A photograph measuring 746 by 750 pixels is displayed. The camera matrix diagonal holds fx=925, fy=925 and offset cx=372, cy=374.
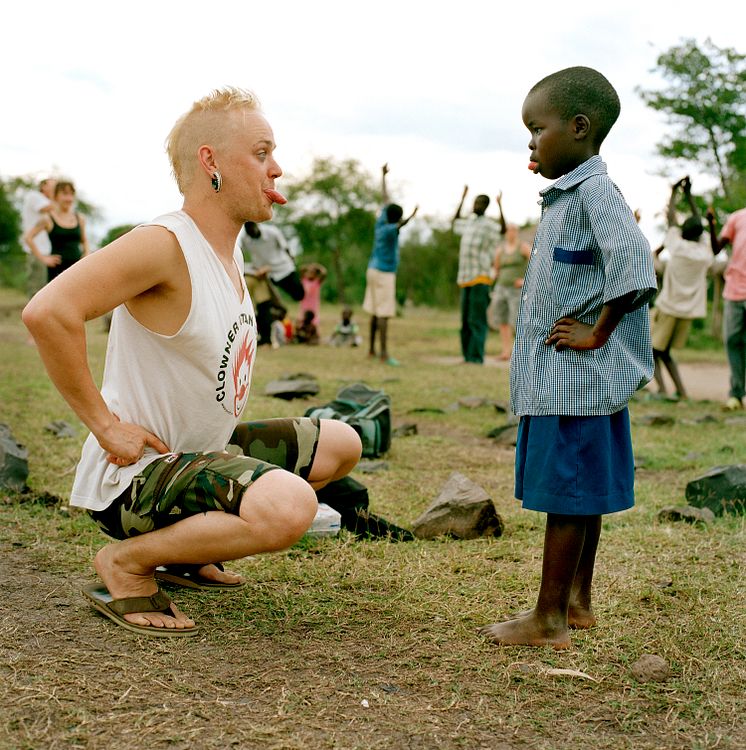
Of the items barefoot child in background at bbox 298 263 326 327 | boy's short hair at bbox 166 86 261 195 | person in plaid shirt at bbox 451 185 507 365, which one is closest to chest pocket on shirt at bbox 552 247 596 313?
boy's short hair at bbox 166 86 261 195

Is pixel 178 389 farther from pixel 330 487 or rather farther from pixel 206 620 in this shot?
pixel 330 487

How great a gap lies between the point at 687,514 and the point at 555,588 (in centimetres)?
174

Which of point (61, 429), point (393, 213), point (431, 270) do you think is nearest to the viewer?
point (61, 429)

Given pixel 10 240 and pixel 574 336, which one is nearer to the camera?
pixel 574 336

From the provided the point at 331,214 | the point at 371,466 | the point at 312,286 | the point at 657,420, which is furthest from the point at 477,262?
the point at 331,214

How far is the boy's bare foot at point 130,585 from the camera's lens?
9.21 feet

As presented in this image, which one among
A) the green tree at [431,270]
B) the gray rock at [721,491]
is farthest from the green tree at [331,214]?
the gray rock at [721,491]

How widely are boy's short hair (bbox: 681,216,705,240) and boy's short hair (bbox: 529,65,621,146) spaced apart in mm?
6637

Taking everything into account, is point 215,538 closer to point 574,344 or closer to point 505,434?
point 574,344

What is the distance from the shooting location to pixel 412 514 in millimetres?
4395

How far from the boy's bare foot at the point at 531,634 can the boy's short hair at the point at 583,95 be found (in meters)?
1.47

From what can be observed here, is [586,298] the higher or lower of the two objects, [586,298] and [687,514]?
the higher

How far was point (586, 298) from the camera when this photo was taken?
2.68 meters

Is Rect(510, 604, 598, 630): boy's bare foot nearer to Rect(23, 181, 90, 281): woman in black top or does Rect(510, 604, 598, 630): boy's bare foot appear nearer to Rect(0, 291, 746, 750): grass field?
Rect(0, 291, 746, 750): grass field
